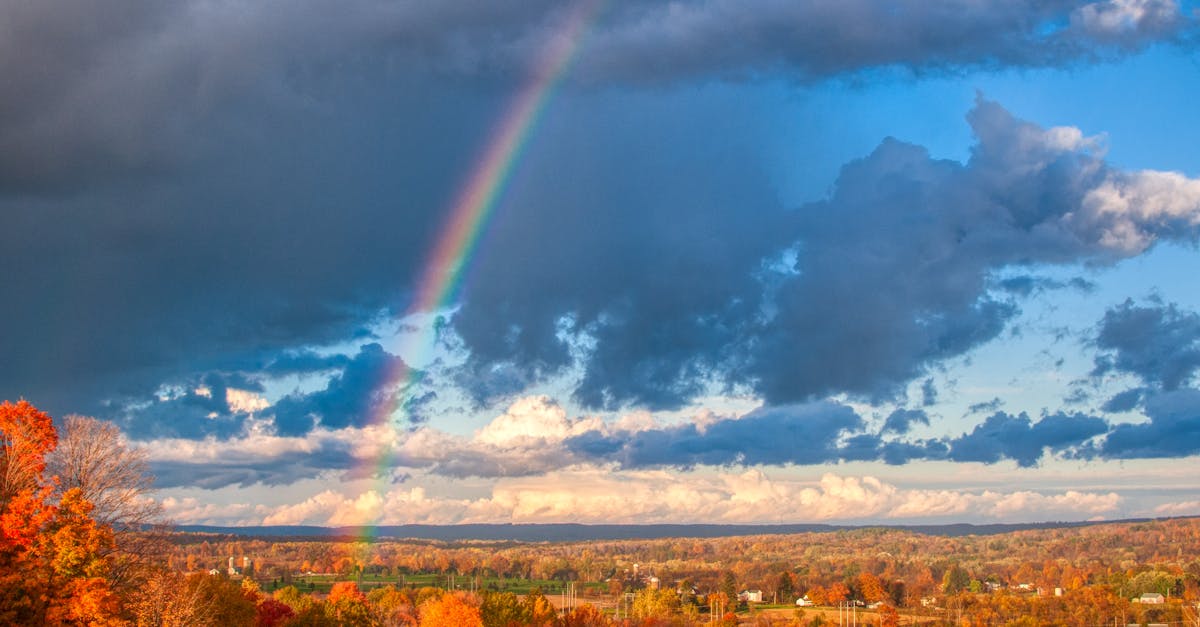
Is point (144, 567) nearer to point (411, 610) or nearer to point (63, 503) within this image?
point (63, 503)

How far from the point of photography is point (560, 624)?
516ft

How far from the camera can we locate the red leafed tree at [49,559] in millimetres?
62281

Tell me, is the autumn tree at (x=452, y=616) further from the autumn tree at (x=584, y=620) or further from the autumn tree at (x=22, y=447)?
the autumn tree at (x=22, y=447)

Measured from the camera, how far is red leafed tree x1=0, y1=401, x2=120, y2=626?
6228 centimetres

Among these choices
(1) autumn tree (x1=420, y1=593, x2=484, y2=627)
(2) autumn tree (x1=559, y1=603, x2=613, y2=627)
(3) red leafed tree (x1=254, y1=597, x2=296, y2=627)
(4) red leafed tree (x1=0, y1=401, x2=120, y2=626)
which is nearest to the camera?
(4) red leafed tree (x1=0, y1=401, x2=120, y2=626)

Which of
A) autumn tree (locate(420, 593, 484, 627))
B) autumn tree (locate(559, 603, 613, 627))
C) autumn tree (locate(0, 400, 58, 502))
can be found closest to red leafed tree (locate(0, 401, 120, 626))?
autumn tree (locate(0, 400, 58, 502))

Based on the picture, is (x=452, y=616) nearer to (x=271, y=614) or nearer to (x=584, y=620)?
(x=271, y=614)

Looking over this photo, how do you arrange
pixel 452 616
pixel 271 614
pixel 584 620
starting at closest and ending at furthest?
pixel 271 614
pixel 452 616
pixel 584 620

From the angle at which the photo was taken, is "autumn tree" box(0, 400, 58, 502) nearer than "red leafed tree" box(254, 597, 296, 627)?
Yes

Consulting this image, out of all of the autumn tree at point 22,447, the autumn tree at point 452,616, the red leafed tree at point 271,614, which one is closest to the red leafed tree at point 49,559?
the autumn tree at point 22,447

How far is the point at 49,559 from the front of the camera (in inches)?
2488

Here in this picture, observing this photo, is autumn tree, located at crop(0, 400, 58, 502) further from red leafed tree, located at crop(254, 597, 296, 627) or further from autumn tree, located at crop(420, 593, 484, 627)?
autumn tree, located at crop(420, 593, 484, 627)

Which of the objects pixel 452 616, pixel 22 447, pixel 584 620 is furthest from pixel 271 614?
pixel 22 447

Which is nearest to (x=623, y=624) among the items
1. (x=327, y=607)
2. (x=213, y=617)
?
(x=327, y=607)
